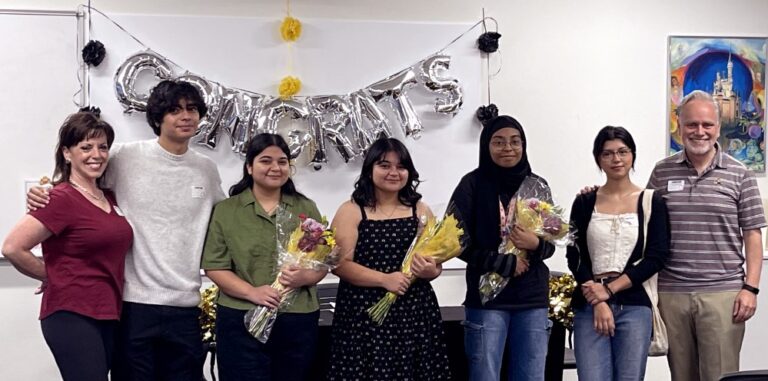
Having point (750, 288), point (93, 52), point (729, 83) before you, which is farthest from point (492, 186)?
point (729, 83)

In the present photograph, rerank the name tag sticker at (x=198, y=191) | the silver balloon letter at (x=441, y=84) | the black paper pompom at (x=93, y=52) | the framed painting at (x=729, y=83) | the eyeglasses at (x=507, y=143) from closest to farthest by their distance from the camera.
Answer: the name tag sticker at (x=198, y=191) → the eyeglasses at (x=507, y=143) → the black paper pompom at (x=93, y=52) → the silver balloon letter at (x=441, y=84) → the framed painting at (x=729, y=83)

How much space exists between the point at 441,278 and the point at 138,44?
2.18 m

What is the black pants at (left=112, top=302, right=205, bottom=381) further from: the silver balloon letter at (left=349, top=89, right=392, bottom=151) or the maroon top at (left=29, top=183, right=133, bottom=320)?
the silver balloon letter at (left=349, top=89, right=392, bottom=151)

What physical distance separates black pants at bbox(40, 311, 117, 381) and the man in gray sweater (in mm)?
147

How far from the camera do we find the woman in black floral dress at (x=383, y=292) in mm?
2850

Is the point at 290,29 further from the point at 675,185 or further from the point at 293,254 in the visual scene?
the point at 675,185

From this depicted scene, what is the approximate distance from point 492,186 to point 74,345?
1.65 meters

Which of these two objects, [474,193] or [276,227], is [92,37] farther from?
[474,193]

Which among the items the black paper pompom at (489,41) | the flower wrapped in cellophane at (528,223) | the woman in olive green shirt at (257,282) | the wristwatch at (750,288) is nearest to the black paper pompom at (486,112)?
the black paper pompom at (489,41)

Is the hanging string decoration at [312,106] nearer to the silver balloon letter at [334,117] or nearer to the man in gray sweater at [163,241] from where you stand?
the silver balloon letter at [334,117]

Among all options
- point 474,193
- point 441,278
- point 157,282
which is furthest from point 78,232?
point 441,278

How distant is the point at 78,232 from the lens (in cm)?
260

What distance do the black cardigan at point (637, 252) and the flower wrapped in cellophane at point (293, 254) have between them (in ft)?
3.33

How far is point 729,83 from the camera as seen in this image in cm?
475
